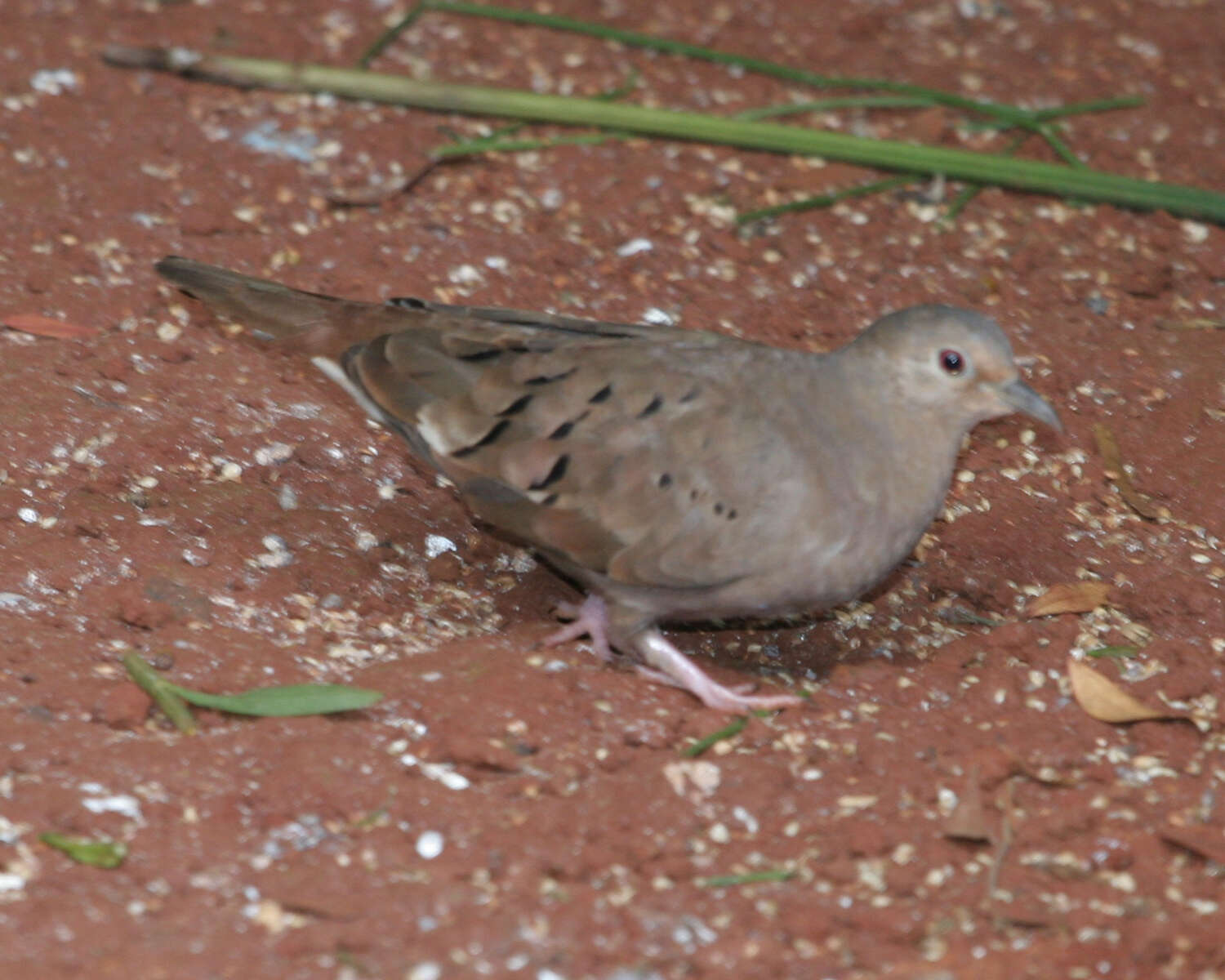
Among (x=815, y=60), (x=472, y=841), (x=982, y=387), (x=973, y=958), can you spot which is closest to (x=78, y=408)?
(x=472, y=841)

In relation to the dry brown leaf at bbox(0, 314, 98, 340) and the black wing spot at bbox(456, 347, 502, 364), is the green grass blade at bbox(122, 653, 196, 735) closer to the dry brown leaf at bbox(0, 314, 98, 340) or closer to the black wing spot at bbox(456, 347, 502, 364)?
the black wing spot at bbox(456, 347, 502, 364)

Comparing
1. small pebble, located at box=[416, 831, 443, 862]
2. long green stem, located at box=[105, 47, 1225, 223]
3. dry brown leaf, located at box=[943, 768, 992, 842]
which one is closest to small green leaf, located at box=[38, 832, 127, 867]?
small pebble, located at box=[416, 831, 443, 862]

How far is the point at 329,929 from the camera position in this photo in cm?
300

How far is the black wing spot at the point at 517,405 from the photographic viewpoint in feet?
13.1

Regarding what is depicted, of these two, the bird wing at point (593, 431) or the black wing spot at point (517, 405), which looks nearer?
the bird wing at point (593, 431)

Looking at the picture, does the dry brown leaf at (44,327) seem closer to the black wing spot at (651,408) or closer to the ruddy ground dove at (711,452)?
the ruddy ground dove at (711,452)

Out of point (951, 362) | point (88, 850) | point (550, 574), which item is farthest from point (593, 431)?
point (88, 850)

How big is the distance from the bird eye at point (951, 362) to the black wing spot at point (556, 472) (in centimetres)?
95

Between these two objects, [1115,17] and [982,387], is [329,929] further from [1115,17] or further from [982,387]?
[1115,17]

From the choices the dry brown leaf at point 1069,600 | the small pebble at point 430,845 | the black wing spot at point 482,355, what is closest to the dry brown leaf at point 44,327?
the black wing spot at point 482,355

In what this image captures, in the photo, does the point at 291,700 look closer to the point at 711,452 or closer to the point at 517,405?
the point at 517,405

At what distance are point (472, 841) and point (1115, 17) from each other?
5216mm

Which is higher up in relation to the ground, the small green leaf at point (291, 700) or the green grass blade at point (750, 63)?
the green grass blade at point (750, 63)

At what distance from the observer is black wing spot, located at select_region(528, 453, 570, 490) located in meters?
3.93
